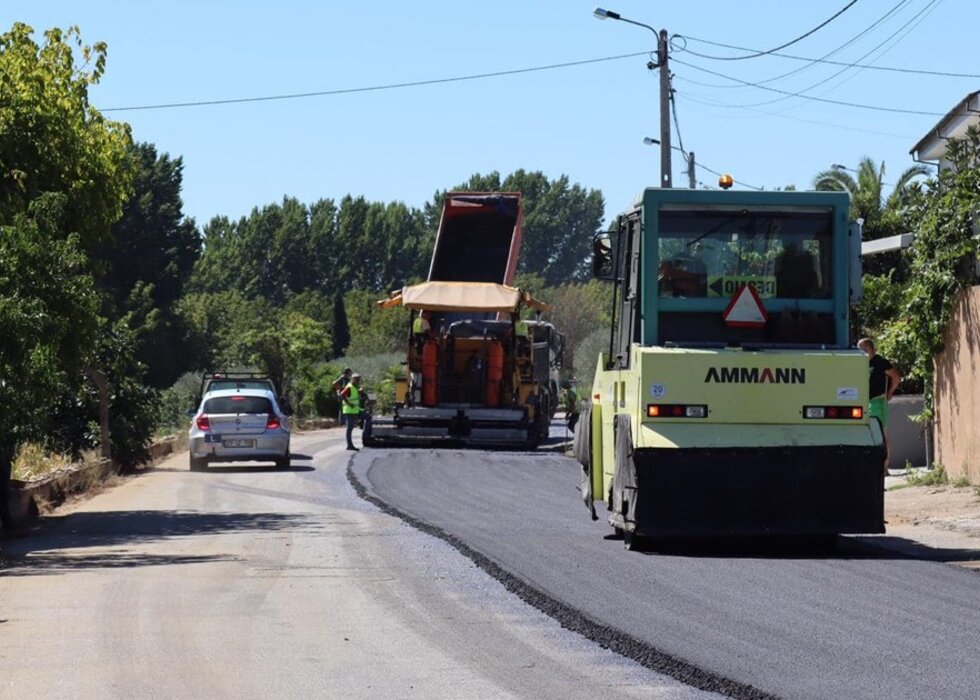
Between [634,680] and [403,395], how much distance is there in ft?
87.7

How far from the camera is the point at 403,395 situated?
35031 millimetres

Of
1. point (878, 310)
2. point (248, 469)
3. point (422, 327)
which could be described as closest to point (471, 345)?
point (422, 327)

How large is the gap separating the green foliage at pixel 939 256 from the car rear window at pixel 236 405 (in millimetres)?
12536

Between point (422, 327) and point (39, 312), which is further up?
point (422, 327)

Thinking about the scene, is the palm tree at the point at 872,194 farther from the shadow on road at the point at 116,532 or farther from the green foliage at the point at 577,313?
the green foliage at the point at 577,313

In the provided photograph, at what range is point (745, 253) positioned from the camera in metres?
14.6

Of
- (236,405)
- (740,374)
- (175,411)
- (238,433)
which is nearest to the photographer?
(740,374)

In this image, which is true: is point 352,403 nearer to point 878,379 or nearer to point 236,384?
point 236,384

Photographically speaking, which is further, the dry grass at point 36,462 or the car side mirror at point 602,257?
the dry grass at point 36,462

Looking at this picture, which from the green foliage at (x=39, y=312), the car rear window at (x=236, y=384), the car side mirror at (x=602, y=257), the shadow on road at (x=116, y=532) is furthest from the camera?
the car rear window at (x=236, y=384)

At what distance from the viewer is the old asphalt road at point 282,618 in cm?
851

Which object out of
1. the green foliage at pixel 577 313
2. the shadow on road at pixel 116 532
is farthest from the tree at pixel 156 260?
the shadow on road at pixel 116 532

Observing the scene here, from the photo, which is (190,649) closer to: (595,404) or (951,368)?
(595,404)

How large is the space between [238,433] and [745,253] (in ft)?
53.5
